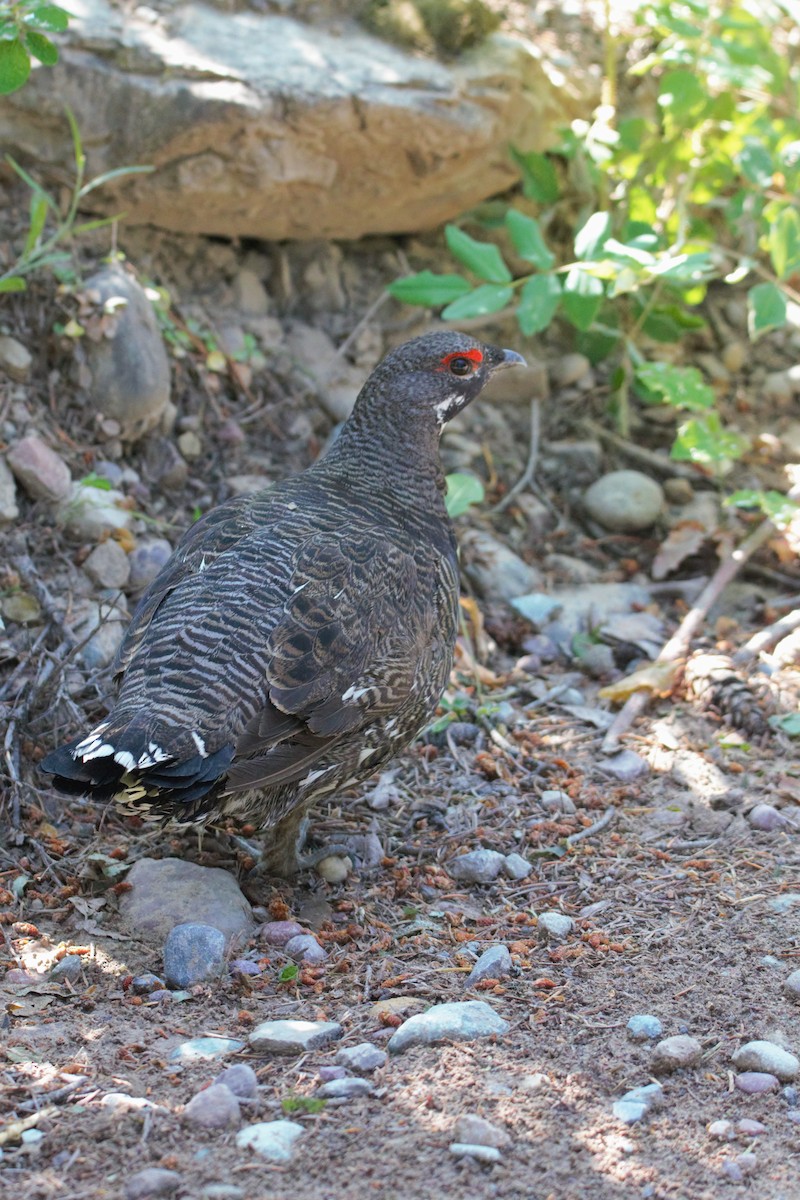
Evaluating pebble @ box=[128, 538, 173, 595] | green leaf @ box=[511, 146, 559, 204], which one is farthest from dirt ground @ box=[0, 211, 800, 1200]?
green leaf @ box=[511, 146, 559, 204]

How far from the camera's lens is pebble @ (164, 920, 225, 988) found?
12.1 feet

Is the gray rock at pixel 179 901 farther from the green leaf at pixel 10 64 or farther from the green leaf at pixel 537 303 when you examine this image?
the green leaf at pixel 537 303

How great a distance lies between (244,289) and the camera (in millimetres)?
6797

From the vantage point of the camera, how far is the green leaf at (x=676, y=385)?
6.22 metres

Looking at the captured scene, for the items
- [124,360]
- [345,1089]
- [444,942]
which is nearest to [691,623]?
[444,942]

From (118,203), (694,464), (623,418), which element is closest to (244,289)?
(118,203)

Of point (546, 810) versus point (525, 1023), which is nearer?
point (525, 1023)

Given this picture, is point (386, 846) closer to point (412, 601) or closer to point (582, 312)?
point (412, 601)

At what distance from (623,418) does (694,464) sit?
0.50 metres

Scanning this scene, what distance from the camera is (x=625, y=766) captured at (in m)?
5.11

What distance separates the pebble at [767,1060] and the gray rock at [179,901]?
1.59 m

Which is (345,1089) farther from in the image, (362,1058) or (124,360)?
(124,360)

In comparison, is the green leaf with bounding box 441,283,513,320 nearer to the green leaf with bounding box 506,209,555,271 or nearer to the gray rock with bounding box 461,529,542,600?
the green leaf with bounding box 506,209,555,271

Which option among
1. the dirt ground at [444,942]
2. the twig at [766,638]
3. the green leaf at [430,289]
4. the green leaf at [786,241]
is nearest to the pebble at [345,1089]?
the dirt ground at [444,942]
